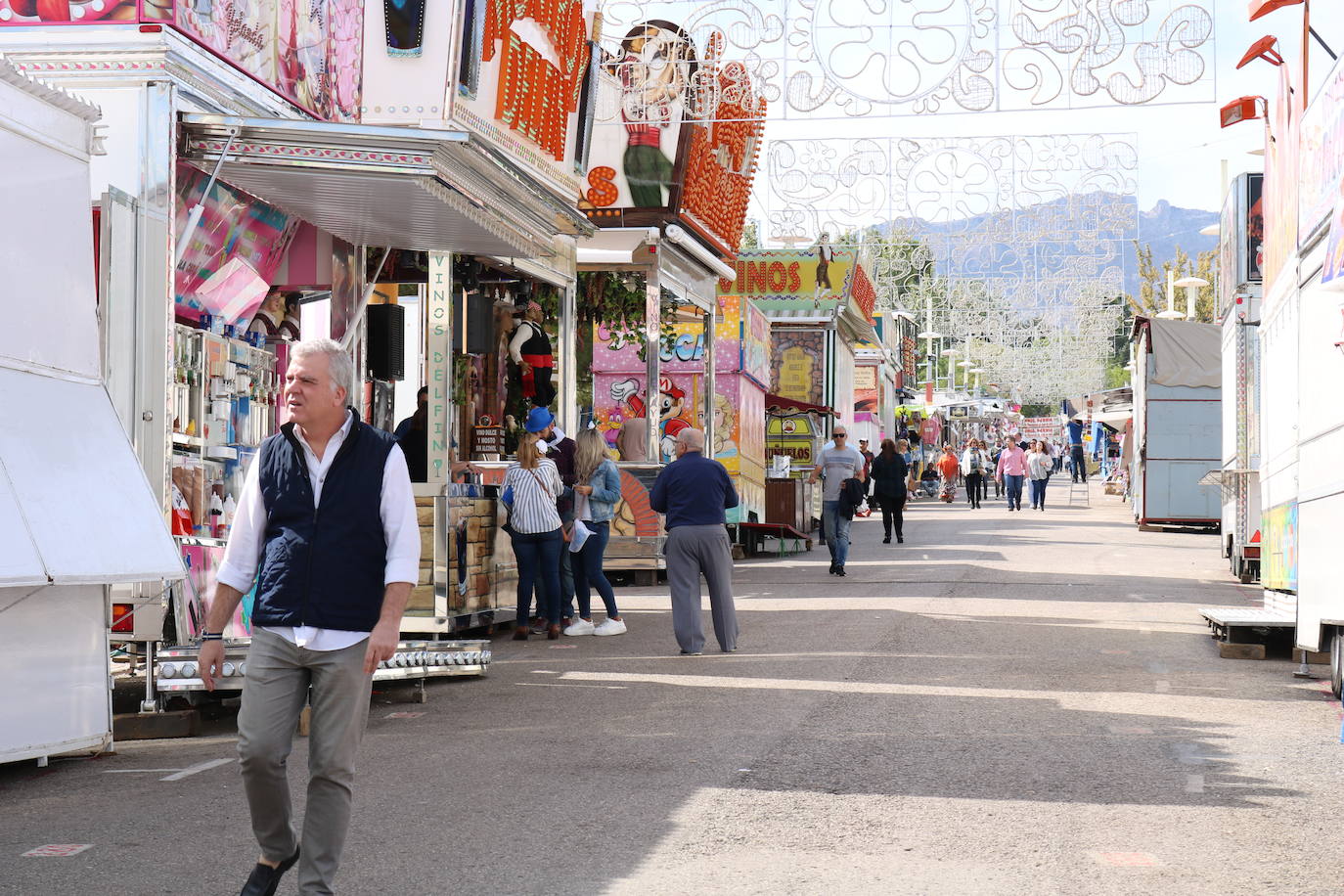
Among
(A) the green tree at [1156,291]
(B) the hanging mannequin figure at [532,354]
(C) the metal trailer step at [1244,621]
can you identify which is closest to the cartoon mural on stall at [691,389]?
(B) the hanging mannequin figure at [532,354]

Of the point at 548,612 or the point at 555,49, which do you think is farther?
the point at 555,49

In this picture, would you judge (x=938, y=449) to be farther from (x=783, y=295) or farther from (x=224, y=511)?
(x=224, y=511)

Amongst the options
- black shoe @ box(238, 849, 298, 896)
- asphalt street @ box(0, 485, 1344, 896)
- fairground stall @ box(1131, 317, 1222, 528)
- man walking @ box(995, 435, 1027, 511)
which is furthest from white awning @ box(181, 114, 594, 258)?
man walking @ box(995, 435, 1027, 511)

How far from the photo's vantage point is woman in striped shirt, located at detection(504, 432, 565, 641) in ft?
43.9

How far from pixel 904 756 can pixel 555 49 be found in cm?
967

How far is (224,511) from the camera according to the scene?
11.0 meters

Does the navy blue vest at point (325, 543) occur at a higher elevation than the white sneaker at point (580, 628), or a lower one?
higher

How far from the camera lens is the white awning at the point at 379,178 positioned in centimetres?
974

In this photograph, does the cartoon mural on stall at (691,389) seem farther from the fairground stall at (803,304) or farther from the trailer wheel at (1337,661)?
the trailer wheel at (1337,661)

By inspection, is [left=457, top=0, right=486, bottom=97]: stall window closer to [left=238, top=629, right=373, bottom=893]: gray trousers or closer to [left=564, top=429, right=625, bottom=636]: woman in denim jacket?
[left=564, top=429, right=625, bottom=636]: woman in denim jacket

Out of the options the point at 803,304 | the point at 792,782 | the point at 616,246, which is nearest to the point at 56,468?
the point at 792,782

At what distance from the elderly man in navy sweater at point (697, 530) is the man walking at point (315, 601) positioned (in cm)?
723

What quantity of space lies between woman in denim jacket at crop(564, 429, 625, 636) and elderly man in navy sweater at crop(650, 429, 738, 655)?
1.37 m

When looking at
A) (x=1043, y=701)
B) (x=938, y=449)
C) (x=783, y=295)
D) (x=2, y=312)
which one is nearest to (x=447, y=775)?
(x=2, y=312)
